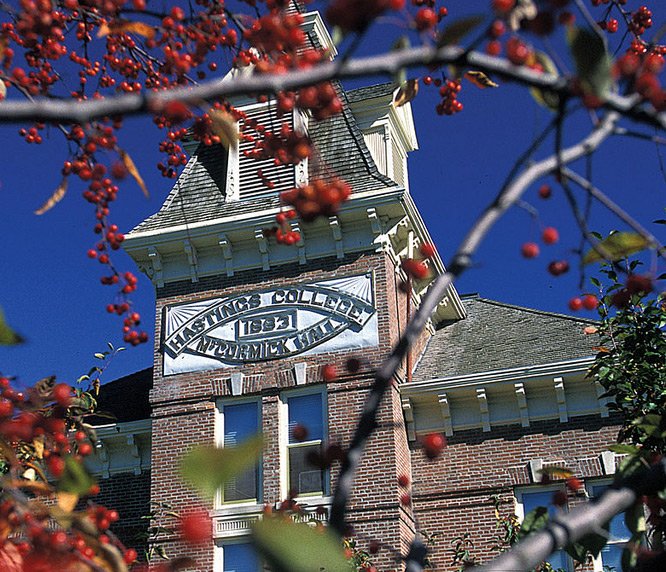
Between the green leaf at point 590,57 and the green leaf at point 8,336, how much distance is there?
3.95 ft

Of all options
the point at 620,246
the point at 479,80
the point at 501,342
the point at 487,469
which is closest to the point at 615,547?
the point at 487,469

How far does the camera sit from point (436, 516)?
13.4m

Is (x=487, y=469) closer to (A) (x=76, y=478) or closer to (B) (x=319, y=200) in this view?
(B) (x=319, y=200)

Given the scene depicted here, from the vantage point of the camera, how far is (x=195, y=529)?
5.16 ft

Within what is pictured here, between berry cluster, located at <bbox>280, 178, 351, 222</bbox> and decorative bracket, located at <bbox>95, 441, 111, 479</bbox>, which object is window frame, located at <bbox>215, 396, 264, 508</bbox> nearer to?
decorative bracket, located at <bbox>95, 441, 111, 479</bbox>

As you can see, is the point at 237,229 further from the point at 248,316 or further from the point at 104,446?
the point at 104,446

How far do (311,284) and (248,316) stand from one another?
3.66 feet

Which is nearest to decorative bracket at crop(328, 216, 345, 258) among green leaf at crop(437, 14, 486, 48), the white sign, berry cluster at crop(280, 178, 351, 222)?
the white sign

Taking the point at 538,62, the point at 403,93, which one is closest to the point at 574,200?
the point at 538,62

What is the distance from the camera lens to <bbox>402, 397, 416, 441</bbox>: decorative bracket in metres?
13.9

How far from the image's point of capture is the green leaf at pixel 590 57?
1.83m

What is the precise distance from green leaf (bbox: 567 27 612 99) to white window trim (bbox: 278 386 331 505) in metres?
11.5

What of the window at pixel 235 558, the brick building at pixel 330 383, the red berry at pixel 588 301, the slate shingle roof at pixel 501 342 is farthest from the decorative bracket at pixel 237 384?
the red berry at pixel 588 301

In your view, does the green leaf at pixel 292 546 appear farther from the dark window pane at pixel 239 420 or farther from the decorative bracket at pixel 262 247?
the decorative bracket at pixel 262 247
